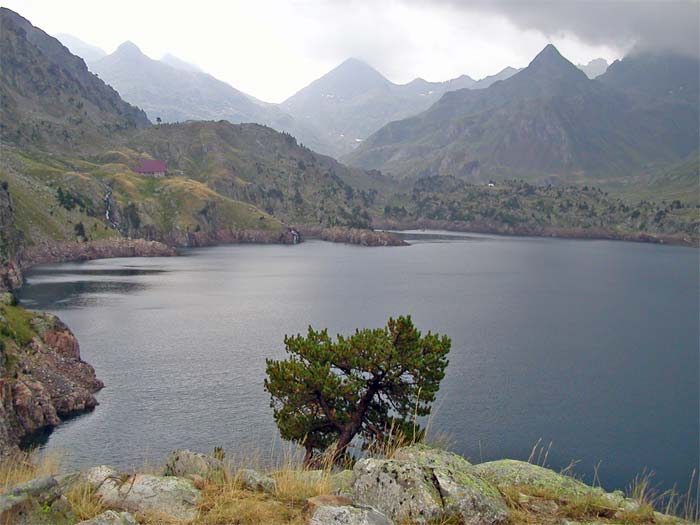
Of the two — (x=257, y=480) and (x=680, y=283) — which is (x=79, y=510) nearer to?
(x=257, y=480)

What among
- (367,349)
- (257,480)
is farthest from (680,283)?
(257,480)

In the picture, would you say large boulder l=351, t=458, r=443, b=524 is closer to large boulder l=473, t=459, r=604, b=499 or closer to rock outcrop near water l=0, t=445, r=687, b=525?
rock outcrop near water l=0, t=445, r=687, b=525

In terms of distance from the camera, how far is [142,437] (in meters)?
62.0

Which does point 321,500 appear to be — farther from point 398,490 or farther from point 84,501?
point 84,501

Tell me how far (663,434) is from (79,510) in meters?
72.5

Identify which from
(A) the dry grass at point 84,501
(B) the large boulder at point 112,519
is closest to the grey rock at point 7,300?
(A) the dry grass at point 84,501

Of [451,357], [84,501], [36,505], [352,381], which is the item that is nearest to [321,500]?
[84,501]

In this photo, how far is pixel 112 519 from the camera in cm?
1113

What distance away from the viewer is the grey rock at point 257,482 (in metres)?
13.7

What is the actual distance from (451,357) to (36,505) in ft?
291

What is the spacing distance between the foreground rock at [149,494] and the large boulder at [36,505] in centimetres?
118

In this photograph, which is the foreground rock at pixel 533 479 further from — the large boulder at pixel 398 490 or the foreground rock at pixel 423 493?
the large boulder at pixel 398 490

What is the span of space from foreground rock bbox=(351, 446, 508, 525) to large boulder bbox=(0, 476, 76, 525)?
6.31 meters

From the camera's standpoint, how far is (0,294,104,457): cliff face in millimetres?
62781
